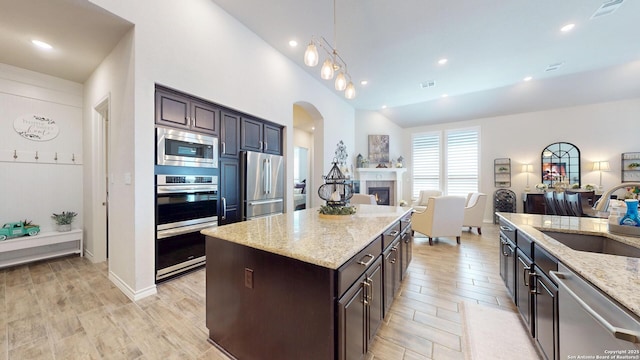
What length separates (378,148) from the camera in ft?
23.5

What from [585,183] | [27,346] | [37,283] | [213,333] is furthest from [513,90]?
[37,283]

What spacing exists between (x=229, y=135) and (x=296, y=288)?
8.83ft

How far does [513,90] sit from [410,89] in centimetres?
246

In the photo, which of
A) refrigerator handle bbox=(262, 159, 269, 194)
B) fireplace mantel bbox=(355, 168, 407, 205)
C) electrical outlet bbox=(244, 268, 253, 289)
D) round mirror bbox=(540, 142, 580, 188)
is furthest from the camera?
fireplace mantel bbox=(355, 168, 407, 205)

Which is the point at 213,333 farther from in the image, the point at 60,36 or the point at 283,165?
the point at 60,36

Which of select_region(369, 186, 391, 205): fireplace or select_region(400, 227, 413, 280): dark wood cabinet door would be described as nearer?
select_region(400, 227, 413, 280): dark wood cabinet door

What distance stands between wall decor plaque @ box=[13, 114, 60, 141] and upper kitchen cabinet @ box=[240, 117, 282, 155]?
2.80 m

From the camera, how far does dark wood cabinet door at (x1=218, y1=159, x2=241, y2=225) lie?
316cm

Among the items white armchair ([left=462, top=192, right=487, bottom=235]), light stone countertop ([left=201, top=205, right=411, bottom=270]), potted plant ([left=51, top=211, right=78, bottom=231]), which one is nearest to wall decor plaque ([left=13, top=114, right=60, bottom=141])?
potted plant ([left=51, top=211, right=78, bottom=231])

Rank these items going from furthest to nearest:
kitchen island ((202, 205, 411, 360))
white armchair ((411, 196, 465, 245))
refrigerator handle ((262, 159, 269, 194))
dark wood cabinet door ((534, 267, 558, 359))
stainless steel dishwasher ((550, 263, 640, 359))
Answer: white armchair ((411, 196, 465, 245)) → refrigerator handle ((262, 159, 269, 194)) → dark wood cabinet door ((534, 267, 558, 359)) → kitchen island ((202, 205, 411, 360)) → stainless steel dishwasher ((550, 263, 640, 359))

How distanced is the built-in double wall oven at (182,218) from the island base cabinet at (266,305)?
4.18 feet

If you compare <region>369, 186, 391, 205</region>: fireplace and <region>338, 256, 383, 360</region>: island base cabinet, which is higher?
<region>369, 186, 391, 205</region>: fireplace

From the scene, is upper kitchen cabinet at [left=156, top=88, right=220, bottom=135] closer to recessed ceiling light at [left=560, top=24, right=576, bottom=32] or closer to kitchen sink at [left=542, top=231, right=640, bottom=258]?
kitchen sink at [left=542, top=231, right=640, bottom=258]

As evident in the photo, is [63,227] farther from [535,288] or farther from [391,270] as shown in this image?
[535,288]
